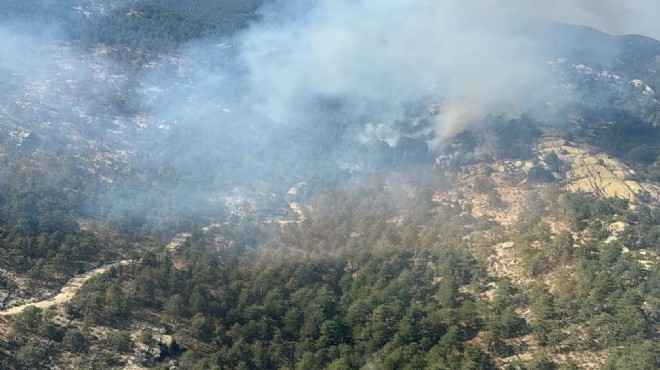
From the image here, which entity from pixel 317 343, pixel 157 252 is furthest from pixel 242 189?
pixel 317 343

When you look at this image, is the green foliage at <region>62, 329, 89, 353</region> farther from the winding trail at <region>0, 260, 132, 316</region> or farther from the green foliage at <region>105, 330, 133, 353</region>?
the winding trail at <region>0, 260, 132, 316</region>

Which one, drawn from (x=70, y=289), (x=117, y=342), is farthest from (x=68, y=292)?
(x=117, y=342)

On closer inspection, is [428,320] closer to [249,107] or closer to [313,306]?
[313,306]

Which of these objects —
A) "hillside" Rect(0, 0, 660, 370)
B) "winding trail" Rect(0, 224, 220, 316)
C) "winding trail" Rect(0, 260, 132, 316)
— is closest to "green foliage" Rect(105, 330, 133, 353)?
"hillside" Rect(0, 0, 660, 370)

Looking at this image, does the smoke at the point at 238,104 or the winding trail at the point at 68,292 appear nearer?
the winding trail at the point at 68,292

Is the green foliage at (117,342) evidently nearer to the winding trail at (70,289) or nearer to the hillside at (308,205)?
the hillside at (308,205)

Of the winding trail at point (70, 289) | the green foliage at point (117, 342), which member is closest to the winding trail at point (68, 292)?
the winding trail at point (70, 289)

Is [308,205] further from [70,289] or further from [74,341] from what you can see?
[74,341]

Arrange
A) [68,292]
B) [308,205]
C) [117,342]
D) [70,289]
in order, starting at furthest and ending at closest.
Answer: [308,205] → [70,289] → [68,292] → [117,342]
